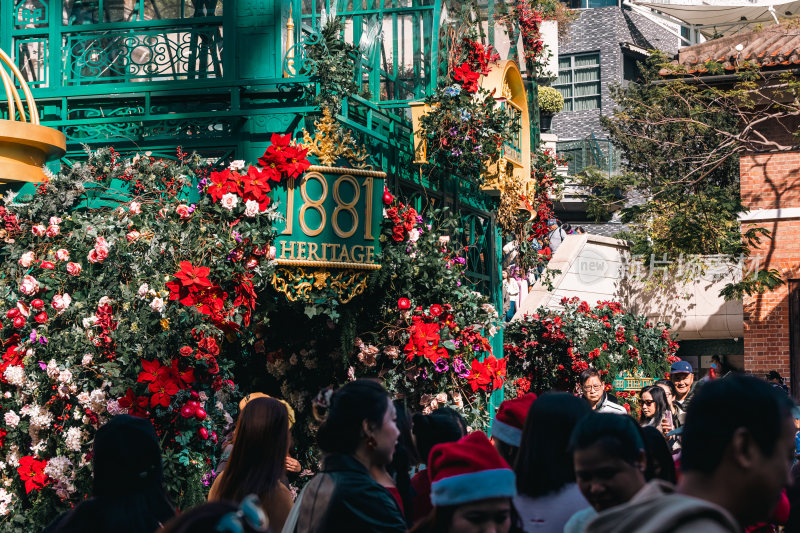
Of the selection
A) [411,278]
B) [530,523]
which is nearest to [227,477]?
[530,523]

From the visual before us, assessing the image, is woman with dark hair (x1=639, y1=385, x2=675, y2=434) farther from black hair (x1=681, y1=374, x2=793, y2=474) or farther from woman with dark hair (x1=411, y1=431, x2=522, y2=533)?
black hair (x1=681, y1=374, x2=793, y2=474)

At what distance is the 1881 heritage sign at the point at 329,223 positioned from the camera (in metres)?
8.04

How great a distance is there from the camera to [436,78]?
36.8 feet

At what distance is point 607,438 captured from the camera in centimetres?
340

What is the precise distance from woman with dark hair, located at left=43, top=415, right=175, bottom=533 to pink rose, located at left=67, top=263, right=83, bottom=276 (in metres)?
3.48

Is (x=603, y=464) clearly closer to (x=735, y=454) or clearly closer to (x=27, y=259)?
(x=735, y=454)

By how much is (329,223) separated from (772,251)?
11.1 metres

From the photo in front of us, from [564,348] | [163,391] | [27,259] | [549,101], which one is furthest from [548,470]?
[549,101]

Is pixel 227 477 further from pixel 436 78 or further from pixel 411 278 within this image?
pixel 436 78

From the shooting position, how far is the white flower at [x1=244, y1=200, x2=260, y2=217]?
754cm

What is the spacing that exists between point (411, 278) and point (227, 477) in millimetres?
4547

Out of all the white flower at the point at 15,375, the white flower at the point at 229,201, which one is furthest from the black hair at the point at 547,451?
the white flower at the point at 15,375

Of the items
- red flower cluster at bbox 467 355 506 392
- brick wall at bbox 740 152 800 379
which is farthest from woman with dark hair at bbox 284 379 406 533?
brick wall at bbox 740 152 800 379

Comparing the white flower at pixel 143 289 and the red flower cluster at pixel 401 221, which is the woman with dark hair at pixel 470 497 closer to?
the white flower at pixel 143 289
